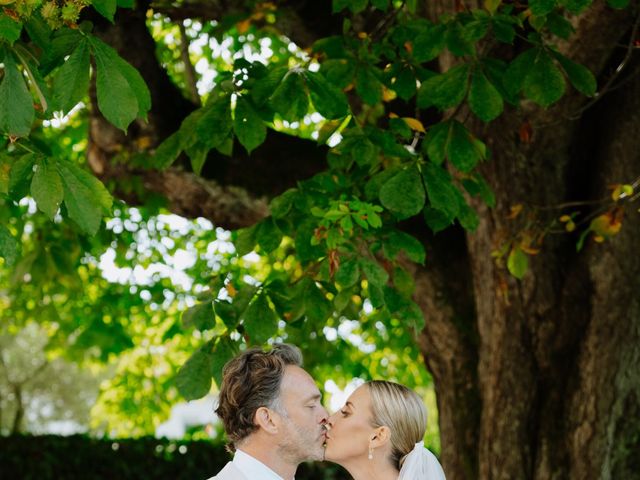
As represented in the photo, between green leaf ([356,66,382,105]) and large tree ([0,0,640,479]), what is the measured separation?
0.04 feet

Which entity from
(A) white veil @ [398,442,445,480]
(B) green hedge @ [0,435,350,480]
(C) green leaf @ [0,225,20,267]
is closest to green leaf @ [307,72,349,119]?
(C) green leaf @ [0,225,20,267]

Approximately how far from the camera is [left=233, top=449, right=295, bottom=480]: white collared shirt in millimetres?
3568

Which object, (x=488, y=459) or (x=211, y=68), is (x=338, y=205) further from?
(x=211, y=68)

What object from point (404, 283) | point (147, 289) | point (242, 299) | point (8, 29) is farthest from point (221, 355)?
point (147, 289)

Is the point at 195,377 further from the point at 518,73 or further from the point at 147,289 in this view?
the point at 147,289

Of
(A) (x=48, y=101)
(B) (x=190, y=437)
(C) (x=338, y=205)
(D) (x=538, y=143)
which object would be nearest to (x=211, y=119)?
(C) (x=338, y=205)

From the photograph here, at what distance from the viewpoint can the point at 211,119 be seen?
4172 mm

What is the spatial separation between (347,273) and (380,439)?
2.61 ft

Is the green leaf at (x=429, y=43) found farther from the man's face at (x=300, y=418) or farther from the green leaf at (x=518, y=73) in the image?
the man's face at (x=300, y=418)

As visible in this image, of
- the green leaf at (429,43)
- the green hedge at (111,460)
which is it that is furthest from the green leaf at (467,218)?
the green hedge at (111,460)

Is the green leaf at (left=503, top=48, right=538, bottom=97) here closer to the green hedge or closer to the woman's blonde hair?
the woman's blonde hair

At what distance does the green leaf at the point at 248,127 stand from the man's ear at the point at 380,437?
131cm

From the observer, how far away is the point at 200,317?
14.4 ft

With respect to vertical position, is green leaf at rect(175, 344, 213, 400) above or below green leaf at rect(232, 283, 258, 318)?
below
